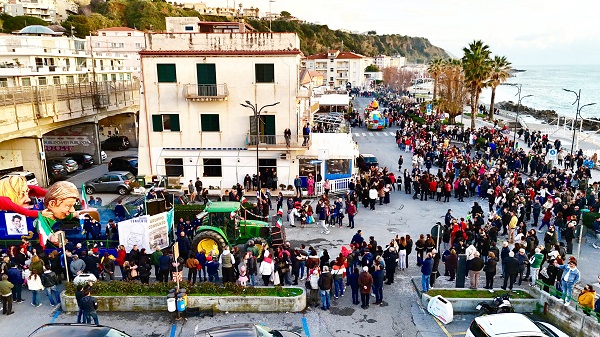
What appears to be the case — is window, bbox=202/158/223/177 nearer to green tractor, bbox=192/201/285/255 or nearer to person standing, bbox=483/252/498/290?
green tractor, bbox=192/201/285/255

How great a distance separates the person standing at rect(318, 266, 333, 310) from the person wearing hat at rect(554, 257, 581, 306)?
6.75 meters

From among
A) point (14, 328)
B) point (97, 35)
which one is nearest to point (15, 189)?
point (14, 328)

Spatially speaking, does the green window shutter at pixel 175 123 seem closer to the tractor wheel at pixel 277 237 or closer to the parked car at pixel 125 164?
the parked car at pixel 125 164

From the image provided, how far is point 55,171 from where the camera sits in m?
31.4

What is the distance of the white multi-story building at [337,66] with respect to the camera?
115m

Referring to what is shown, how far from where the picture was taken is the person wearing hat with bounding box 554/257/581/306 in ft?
42.2

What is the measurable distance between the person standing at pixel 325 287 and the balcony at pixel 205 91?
15.7 m

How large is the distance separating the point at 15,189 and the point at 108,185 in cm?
960

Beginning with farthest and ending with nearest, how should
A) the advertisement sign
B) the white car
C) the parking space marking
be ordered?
the advertisement sign
the parking space marking
the white car

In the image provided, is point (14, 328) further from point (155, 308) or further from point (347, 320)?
point (347, 320)

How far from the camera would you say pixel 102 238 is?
17.9m

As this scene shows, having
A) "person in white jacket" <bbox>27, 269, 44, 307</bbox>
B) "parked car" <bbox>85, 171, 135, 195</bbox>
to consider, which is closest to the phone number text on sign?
"parked car" <bbox>85, 171, 135, 195</bbox>

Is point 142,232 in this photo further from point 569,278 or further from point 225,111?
point 569,278

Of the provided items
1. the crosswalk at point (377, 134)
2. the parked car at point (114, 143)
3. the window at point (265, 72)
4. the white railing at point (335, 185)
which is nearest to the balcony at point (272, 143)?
the white railing at point (335, 185)
